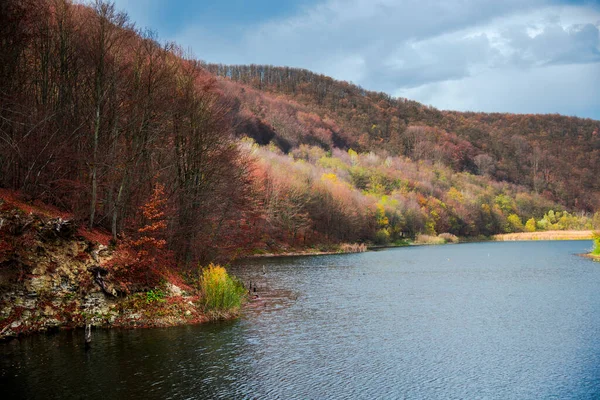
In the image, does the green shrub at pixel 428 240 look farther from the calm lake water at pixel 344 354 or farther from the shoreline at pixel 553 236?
the calm lake water at pixel 344 354

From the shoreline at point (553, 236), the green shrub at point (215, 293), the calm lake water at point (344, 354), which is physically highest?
the green shrub at point (215, 293)

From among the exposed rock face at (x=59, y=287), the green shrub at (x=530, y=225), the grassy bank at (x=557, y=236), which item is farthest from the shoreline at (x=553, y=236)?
the exposed rock face at (x=59, y=287)

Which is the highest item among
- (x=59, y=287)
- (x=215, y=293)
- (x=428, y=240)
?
(x=59, y=287)

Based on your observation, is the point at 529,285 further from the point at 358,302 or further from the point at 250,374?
the point at 250,374

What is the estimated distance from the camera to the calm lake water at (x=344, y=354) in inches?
639

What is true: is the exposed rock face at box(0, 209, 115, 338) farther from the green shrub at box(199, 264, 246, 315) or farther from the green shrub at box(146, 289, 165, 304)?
the green shrub at box(199, 264, 246, 315)

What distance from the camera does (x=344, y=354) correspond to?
807 inches

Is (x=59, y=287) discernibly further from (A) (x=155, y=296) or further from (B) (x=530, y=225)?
(B) (x=530, y=225)

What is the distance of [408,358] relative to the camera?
2000cm

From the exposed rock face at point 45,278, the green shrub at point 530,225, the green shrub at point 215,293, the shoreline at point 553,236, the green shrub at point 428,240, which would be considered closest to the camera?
the exposed rock face at point 45,278

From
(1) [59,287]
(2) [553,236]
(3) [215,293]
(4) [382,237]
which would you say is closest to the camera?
(1) [59,287]

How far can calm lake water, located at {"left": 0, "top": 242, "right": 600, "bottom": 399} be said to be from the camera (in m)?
16.2

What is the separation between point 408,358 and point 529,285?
24.6m

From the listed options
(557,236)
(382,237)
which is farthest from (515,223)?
(382,237)
